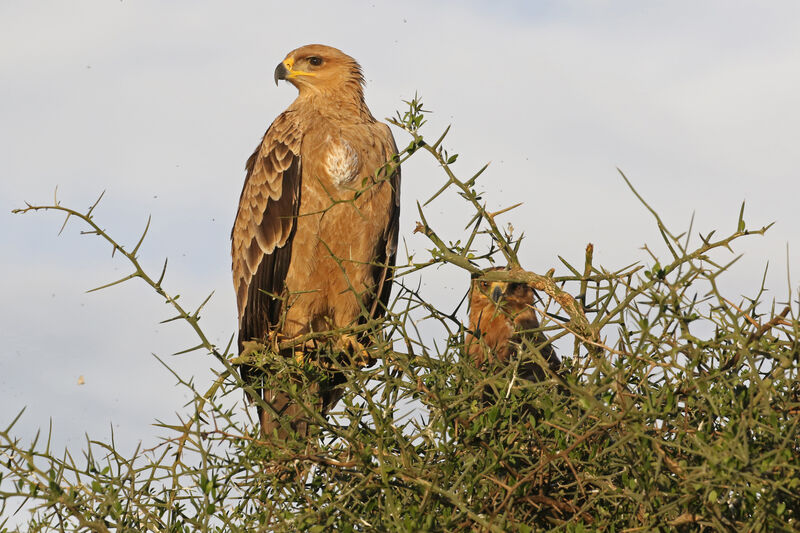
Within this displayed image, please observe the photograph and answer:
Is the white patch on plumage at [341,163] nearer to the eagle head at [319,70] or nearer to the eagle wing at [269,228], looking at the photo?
the eagle wing at [269,228]

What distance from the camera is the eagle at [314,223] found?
20.6ft

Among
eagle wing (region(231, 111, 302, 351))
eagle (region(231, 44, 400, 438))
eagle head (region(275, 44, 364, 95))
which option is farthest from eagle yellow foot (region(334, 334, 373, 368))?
eagle head (region(275, 44, 364, 95))

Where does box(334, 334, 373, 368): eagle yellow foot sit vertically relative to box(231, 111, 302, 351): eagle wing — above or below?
below

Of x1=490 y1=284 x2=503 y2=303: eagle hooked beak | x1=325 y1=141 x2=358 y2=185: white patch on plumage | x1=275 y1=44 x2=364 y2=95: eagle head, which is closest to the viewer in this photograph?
x1=325 y1=141 x2=358 y2=185: white patch on plumage

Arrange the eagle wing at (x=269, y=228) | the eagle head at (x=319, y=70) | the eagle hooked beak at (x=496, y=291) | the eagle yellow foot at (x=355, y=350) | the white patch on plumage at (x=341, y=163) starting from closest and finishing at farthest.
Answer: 1. the eagle yellow foot at (x=355, y=350)
2. the white patch on plumage at (x=341, y=163)
3. the eagle wing at (x=269, y=228)
4. the eagle hooked beak at (x=496, y=291)
5. the eagle head at (x=319, y=70)

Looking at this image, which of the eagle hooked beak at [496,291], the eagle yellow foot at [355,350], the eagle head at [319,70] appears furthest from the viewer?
the eagle head at [319,70]

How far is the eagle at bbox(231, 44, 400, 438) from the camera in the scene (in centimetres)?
629

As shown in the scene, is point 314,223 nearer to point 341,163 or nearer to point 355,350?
point 341,163

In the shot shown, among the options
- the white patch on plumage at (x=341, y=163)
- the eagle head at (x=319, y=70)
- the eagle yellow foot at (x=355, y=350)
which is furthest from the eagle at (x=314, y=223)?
the eagle yellow foot at (x=355, y=350)

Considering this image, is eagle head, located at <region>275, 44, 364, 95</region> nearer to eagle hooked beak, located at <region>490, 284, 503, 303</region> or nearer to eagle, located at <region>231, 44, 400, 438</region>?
eagle, located at <region>231, 44, 400, 438</region>

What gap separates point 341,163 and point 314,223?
47 cm

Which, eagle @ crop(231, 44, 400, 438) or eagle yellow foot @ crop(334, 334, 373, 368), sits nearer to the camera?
eagle yellow foot @ crop(334, 334, 373, 368)

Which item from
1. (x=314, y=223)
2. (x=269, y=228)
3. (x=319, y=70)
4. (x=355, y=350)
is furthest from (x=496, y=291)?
(x=319, y=70)

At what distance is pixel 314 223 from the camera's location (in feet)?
20.7
